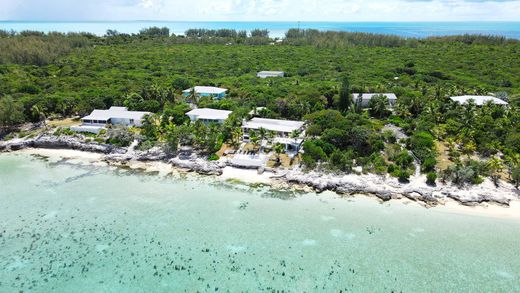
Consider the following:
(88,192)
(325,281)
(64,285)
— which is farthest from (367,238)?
(88,192)

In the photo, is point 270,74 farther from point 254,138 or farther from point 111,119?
point 254,138

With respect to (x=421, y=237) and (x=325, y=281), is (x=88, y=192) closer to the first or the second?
(x=325, y=281)

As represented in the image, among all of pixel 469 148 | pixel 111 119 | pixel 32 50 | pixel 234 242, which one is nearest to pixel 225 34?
pixel 32 50

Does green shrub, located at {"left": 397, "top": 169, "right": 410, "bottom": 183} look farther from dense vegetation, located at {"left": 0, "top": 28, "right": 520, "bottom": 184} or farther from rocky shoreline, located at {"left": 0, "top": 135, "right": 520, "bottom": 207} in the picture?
rocky shoreline, located at {"left": 0, "top": 135, "right": 520, "bottom": 207}

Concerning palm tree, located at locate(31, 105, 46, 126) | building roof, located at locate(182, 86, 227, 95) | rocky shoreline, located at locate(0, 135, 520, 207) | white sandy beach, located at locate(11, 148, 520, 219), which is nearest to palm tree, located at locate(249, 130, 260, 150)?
rocky shoreline, located at locate(0, 135, 520, 207)

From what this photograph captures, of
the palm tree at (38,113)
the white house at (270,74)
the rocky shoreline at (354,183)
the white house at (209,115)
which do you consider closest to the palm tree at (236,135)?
the rocky shoreline at (354,183)
